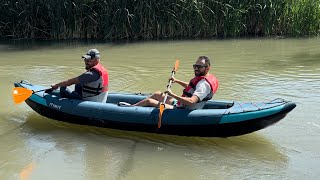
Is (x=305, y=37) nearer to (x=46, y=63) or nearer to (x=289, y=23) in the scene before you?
(x=289, y=23)

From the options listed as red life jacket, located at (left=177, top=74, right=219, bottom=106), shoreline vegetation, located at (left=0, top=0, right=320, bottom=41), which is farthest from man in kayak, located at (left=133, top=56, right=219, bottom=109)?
shoreline vegetation, located at (left=0, top=0, right=320, bottom=41)

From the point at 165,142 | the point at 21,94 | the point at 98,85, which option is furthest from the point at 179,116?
the point at 21,94

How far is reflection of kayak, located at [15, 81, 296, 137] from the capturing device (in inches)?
203

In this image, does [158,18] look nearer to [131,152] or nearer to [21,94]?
[21,94]

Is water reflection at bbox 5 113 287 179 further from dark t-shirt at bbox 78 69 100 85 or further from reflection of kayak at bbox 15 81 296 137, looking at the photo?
dark t-shirt at bbox 78 69 100 85

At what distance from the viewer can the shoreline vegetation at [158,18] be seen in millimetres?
13453

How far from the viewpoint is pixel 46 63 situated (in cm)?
1089

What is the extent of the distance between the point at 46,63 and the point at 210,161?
6808 mm

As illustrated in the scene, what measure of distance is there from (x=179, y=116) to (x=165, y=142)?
364mm

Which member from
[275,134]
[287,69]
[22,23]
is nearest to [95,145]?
[275,134]

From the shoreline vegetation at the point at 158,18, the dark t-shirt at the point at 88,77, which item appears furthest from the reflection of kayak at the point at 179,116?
the shoreline vegetation at the point at 158,18

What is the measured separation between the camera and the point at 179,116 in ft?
17.6

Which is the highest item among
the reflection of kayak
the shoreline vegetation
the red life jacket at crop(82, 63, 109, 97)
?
the shoreline vegetation

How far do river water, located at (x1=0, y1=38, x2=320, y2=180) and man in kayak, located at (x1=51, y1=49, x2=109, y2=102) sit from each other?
1.34 feet
